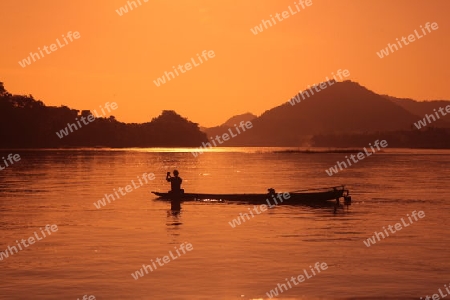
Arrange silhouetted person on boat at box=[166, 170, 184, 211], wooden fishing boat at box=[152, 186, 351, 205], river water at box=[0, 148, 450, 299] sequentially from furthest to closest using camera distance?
wooden fishing boat at box=[152, 186, 351, 205]
silhouetted person on boat at box=[166, 170, 184, 211]
river water at box=[0, 148, 450, 299]

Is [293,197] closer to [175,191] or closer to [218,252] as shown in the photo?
[175,191]

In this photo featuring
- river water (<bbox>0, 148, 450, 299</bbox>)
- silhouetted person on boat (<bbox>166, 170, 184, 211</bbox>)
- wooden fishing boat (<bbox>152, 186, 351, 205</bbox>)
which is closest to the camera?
river water (<bbox>0, 148, 450, 299</bbox>)

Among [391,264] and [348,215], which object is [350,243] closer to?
[391,264]

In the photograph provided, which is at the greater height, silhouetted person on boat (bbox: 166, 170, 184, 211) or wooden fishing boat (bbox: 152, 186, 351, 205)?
silhouetted person on boat (bbox: 166, 170, 184, 211)

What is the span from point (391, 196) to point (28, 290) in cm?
4395

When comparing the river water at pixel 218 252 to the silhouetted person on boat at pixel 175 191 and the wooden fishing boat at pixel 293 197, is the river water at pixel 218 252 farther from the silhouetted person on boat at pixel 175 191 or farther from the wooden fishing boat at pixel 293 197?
the wooden fishing boat at pixel 293 197

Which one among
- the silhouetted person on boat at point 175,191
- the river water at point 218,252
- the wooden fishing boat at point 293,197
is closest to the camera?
the river water at point 218,252

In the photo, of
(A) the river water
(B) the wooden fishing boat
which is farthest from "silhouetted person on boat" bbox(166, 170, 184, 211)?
(A) the river water

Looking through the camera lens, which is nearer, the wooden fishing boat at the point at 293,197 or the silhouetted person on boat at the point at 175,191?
the silhouetted person on boat at the point at 175,191

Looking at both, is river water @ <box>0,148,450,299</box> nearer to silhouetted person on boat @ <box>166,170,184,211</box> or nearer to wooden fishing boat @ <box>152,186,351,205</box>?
silhouetted person on boat @ <box>166,170,184,211</box>

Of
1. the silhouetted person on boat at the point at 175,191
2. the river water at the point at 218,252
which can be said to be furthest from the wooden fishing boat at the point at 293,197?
the river water at the point at 218,252

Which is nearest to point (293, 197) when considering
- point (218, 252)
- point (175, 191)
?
point (175, 191)

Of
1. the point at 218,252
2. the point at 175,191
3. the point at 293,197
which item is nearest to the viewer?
the point at 218,252

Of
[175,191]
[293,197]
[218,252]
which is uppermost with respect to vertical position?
[175,191]
